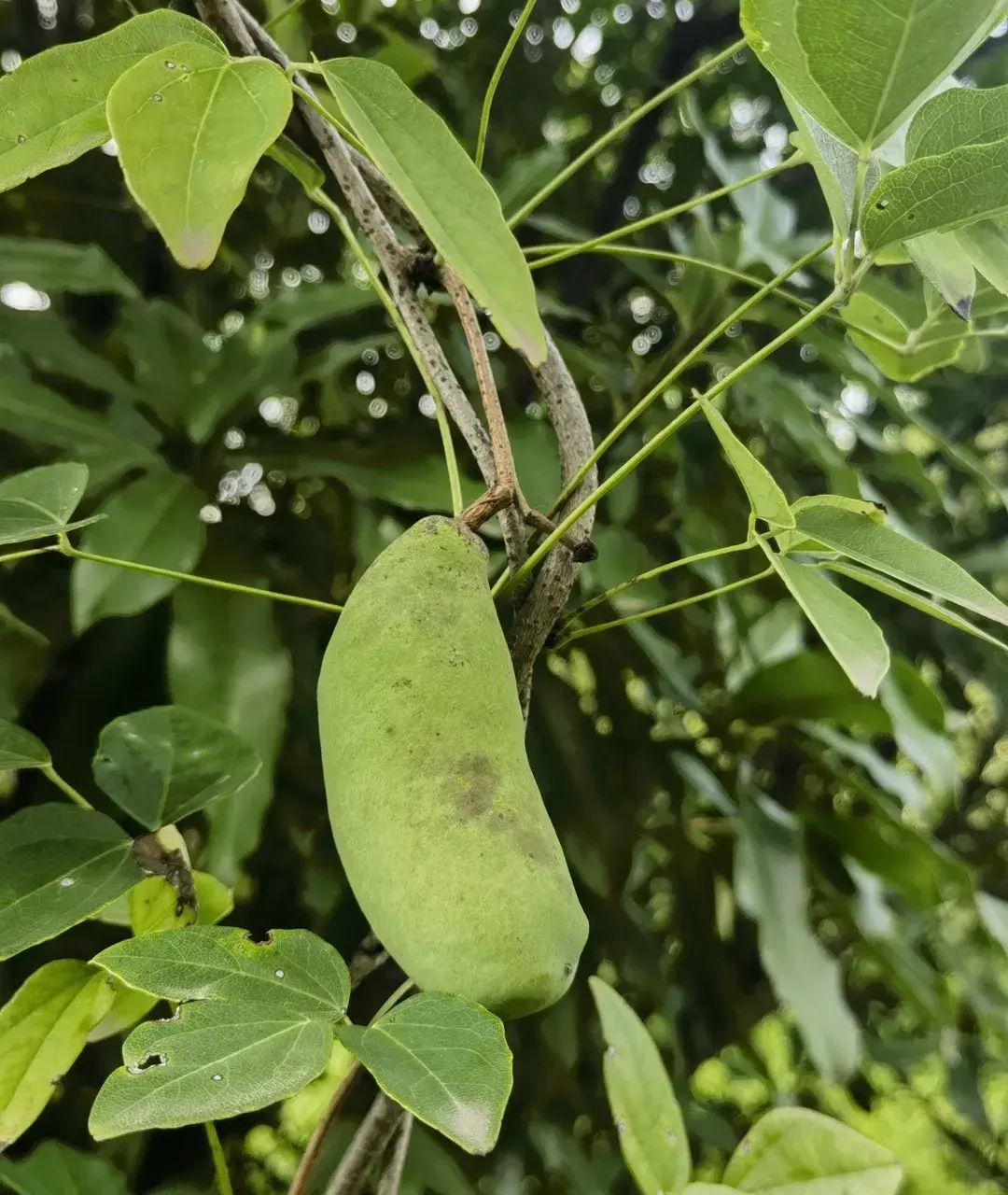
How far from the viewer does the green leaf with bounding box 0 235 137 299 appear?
604 millimetres

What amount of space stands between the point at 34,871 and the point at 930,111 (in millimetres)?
342

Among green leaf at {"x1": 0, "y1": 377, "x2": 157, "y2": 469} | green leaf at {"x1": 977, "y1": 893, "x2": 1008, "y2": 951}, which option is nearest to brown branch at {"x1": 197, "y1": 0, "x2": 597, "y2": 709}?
green leaf at {"x1": 0, "y1": 377, "x2": 157, "y2": 469}

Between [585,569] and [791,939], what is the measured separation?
283 mm

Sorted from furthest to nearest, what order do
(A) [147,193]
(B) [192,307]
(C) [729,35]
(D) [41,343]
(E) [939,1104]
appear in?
(E) [939,1104], (C) [729,35], (B) [192,307], (D) [41,343], (A) [147,193]

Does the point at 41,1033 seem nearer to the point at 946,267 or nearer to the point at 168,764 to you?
the point at 168,764

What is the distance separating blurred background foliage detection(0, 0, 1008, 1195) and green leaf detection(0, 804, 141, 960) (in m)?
0.15

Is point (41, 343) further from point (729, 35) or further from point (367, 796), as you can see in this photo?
point (729, 35)

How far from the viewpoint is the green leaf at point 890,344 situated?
1.51 feet

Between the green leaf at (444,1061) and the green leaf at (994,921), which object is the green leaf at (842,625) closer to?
the green leaf at (444,1061)

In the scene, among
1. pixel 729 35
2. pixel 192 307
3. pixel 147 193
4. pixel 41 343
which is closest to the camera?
pixel 147 193

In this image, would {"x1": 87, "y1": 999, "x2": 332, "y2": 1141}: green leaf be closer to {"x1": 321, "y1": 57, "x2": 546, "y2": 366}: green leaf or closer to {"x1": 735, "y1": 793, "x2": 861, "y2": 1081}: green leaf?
{"x1": 321, "y1": 57, "x2": 546, "y2": 366}: green leaf

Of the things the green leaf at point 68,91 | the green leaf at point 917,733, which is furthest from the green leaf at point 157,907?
the green leaf at point 917,733

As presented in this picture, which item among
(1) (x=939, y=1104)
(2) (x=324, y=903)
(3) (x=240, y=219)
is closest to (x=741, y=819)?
(2) (x=324, y=903)

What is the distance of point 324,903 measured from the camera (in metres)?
0.67
